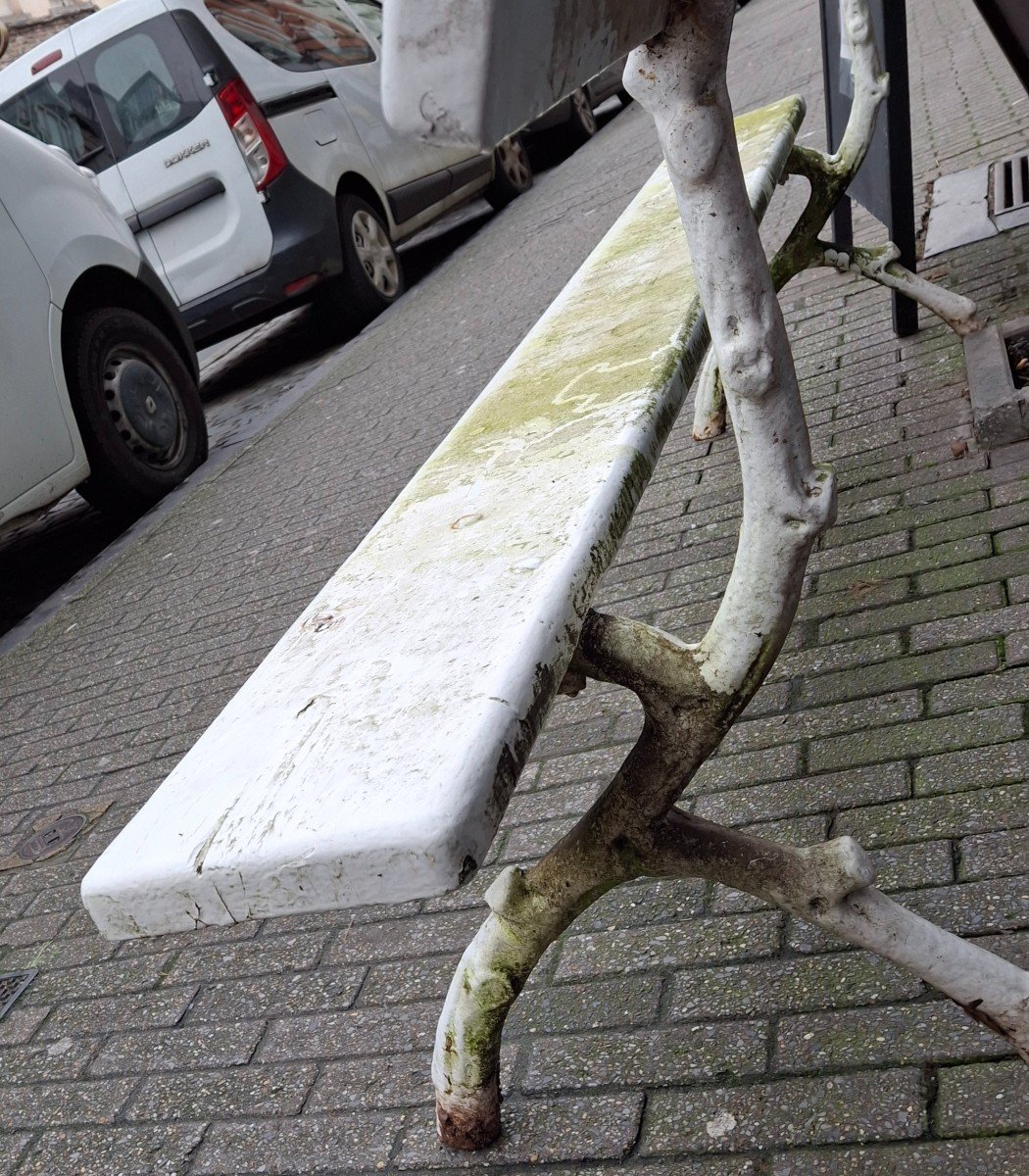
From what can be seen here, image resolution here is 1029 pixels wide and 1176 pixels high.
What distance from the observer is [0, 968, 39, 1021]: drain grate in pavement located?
3.01 metres

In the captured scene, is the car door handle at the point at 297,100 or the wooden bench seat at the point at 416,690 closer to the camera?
the wooden bench seat at the point at 416,690

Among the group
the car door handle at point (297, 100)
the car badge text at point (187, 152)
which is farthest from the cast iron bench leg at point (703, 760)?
Answer: the car door handle at point (297, 100)

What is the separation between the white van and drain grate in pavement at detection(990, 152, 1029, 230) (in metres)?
3.36

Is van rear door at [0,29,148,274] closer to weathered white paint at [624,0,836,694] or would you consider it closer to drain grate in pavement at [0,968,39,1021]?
drain grate in pavement at [0,968,39,1021]

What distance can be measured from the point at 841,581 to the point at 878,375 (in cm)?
131

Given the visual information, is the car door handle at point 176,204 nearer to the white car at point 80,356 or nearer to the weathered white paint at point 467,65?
the white car at point 80,356

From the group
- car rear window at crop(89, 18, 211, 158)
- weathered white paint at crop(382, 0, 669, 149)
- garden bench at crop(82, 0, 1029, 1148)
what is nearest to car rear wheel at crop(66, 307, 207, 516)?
car rear window at crop(89, 18, 211, 158)

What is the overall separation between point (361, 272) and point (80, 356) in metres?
2.83

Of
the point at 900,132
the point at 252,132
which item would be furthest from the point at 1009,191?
the point at 252,132

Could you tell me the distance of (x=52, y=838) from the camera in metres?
3.65

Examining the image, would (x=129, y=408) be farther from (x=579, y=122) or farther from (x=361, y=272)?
(x=579, y=122)

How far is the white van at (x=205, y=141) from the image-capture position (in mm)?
7496

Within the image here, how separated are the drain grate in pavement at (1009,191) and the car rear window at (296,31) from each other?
4.11 m

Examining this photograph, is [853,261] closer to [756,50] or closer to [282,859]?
[282,859]
